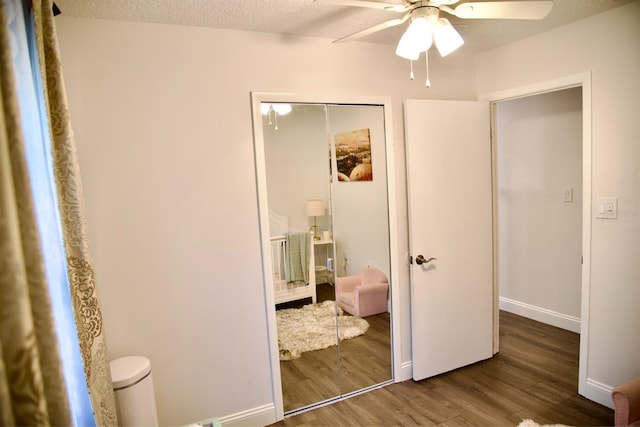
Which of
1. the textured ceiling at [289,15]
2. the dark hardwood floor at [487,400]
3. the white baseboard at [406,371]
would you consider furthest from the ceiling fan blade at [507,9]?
the white baseboard at [406,371]

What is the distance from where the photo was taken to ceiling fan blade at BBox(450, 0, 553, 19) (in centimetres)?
143

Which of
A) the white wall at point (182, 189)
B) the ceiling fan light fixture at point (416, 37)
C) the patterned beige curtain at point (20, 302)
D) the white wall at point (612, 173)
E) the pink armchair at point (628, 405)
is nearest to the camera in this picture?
the patterned beige curtain at point (20, 302)

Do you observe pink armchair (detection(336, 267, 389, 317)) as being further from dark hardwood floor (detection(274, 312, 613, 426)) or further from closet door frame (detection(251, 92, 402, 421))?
dark hardwood floor (detection(274, 312, 613, 426))

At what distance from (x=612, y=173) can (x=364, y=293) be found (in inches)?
70.8

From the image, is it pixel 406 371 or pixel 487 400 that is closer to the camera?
pixel 487 400

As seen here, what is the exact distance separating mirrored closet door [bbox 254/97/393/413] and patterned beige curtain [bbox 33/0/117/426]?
3.74 ft

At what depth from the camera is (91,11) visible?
6.28 ft

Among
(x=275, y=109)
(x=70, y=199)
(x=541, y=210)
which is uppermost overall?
(x=275, y=109)

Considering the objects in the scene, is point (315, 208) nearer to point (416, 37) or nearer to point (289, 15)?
point (289, 15)

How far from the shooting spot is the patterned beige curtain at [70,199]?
1288 mm

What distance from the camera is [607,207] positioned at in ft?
7.81

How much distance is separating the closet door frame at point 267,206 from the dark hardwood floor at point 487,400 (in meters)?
0.24

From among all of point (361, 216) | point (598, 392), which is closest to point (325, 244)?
point (361, 216)

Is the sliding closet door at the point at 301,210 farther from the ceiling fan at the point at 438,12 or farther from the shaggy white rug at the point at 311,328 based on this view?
the ceiling fan at the point at 438,12
